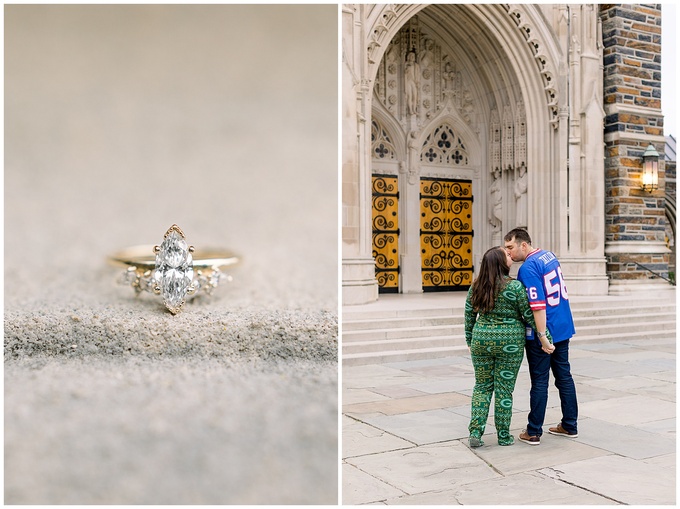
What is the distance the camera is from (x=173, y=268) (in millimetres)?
1903

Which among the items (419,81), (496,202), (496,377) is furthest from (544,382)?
(419,81)

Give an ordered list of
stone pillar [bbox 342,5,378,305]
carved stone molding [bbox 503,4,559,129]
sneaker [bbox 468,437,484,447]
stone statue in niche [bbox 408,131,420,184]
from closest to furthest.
Answer: sneaker [bbox 468,437,484,447], stone pillar [bbox 342,5,378,305], carved stone molding [bbox 503,4,559,129], stone statue in niche [bbox 408,131,420,184]

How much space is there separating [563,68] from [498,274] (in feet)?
24.6

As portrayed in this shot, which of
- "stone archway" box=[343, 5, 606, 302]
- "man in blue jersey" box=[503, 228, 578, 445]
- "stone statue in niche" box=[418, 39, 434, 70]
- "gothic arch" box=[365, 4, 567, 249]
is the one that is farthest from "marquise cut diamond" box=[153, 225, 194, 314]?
"stone statue in niche" box=[418, 39, 434, 70]

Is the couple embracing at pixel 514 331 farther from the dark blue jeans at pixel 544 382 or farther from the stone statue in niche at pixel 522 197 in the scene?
the stone statue in niche at pixel 522 197

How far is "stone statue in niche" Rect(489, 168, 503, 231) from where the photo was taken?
10602mm

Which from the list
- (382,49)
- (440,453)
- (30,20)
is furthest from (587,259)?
(30,20)

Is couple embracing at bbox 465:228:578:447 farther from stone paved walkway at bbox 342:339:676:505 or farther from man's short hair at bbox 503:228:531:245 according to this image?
stone paved walkway at bbox 342:339:676:505

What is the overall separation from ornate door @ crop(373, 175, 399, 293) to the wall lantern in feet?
11.9

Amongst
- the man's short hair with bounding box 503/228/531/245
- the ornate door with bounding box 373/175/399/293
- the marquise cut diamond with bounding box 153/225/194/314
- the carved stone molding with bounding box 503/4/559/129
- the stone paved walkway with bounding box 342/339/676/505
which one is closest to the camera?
the marquise cut diamond with bounding box 153/225/194/314

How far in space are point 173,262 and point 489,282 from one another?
5.56 ft

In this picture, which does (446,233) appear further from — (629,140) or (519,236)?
(519,236)

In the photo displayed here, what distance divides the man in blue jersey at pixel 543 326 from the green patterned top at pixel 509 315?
0.15ft

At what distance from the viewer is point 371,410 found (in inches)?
162
